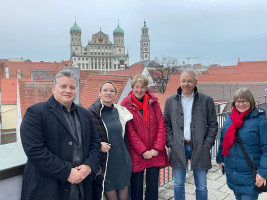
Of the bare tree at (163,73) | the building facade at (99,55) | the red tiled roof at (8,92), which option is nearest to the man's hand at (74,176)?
the red tiled roof at (8,92)

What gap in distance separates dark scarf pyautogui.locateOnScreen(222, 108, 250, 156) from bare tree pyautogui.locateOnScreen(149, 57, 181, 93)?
38369mm

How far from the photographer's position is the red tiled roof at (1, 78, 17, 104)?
31.6 m

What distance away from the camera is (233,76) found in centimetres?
3053

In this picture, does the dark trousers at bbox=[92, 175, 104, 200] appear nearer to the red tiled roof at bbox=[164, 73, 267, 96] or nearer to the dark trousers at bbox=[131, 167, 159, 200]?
the dark trousers at bbox=[131, 167, 159, 200]

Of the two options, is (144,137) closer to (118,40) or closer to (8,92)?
(8,92)

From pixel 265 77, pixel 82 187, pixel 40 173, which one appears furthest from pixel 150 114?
pixel 265 77

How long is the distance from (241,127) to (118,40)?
A: 114m

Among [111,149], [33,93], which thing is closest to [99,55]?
[33,93]

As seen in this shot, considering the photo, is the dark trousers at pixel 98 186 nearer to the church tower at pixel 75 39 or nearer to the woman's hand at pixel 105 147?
the woman's hand at pixel 105 147

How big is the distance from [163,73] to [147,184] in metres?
41.0

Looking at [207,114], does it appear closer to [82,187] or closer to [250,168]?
[250,168]

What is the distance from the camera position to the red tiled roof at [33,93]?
50.5 ft

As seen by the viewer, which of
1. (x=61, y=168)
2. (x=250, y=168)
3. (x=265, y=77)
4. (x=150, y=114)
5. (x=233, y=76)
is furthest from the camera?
(x=233, y=76)

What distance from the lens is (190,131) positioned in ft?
9.65
